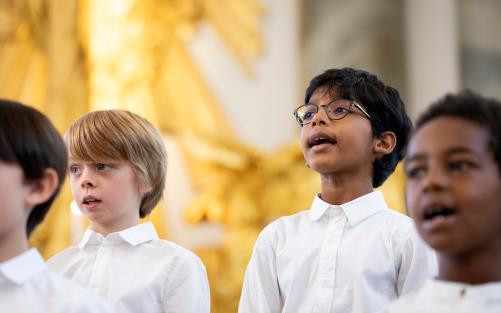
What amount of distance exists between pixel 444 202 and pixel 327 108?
0.58 metres

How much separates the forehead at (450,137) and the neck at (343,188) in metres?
0.49

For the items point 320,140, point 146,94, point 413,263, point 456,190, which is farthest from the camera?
point 146,94

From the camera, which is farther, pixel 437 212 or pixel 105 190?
pixel 105 190

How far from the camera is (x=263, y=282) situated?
162 cm

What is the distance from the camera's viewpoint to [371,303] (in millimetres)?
1499

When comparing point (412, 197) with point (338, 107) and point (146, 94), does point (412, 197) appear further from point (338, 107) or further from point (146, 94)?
point (146, 94)

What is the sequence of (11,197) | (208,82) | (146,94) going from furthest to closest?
(208,82), (146,94), (11,197)

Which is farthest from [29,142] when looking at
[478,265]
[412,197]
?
[478,265]

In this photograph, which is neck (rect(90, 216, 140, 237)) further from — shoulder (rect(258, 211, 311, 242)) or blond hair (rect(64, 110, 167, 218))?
shoulder (rect(258, 211, 311, 242))

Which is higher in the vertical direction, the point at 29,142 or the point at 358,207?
the point at 29,142

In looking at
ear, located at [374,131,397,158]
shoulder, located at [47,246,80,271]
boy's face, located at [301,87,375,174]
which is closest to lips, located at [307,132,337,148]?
boy's face, located at [301,87,375,174]

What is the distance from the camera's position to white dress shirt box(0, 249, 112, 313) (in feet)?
3.94

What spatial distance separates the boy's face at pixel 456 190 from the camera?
3.52 feet

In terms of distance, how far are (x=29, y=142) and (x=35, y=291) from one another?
0.72 ft
